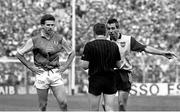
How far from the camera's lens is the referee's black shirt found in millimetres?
10414

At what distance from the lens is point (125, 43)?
1290 cm

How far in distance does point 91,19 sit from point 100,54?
23176 millimetres

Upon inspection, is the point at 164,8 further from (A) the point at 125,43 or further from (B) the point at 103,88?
(B) the point at 103,88


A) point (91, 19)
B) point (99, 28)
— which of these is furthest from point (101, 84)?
point (91, 19)

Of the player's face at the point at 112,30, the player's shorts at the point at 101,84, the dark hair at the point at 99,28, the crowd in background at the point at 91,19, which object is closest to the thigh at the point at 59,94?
the player's shorts at the point at 101,84

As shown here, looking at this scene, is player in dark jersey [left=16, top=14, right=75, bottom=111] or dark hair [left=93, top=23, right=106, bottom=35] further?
player in dark jersey [left=16, top=14, right=75, bottom=111]

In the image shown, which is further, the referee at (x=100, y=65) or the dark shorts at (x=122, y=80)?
the dark shorts at (x=122, y=80)

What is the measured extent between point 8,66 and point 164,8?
10.6m

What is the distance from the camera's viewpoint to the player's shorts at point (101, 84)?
1064 cm

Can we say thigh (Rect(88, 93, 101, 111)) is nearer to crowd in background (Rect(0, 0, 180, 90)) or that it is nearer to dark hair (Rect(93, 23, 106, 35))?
dark hair (Rect(93, 23, 106, 35))

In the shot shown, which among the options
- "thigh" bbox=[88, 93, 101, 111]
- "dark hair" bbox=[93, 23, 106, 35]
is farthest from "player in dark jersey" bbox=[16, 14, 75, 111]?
"dark hair" bbox=[93, 23, 106, 35]

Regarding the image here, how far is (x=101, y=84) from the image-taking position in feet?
34.9

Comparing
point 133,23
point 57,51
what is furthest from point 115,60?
point 133,23

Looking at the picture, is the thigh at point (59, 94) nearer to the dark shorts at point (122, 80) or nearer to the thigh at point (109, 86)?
the thigh at point (109, 86)
